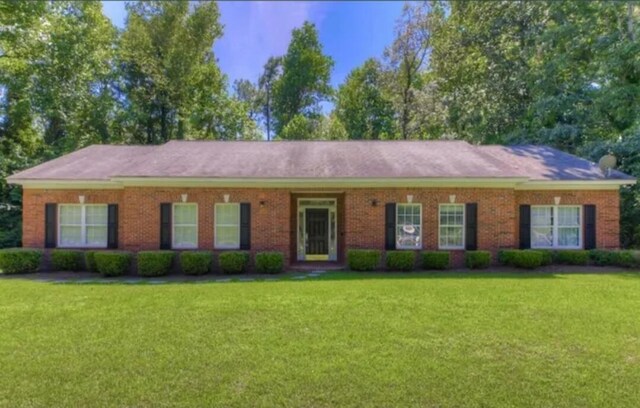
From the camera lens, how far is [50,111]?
1015 inches

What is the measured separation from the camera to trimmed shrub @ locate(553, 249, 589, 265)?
49.1ft

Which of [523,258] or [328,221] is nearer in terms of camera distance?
[523,258]

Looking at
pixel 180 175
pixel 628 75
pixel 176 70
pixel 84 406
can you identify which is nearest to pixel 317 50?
pixel 176 70

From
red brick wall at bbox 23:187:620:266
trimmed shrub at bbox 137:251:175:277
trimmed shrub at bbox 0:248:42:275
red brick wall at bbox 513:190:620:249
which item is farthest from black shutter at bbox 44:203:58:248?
red brick wall at bbox 513:190:620:249

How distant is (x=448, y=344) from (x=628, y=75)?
62.0 ft

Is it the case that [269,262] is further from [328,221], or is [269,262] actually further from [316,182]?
[328,221]

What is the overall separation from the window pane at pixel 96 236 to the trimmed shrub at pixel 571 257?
15443 millimetres

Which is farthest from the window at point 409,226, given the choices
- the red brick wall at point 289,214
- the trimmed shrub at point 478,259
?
the trimmed shrub at point 478,259

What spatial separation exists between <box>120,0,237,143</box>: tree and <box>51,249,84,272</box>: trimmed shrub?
55.0ft

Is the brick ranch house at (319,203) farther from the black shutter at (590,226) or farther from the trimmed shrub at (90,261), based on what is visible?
the trimmed shrub at (90,261)

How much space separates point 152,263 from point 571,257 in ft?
43.9

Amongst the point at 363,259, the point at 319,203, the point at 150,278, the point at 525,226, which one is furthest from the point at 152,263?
the point at 525,226

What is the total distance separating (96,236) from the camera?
16.0m

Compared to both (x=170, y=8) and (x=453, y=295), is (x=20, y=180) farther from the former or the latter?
(x=170, y=8)
